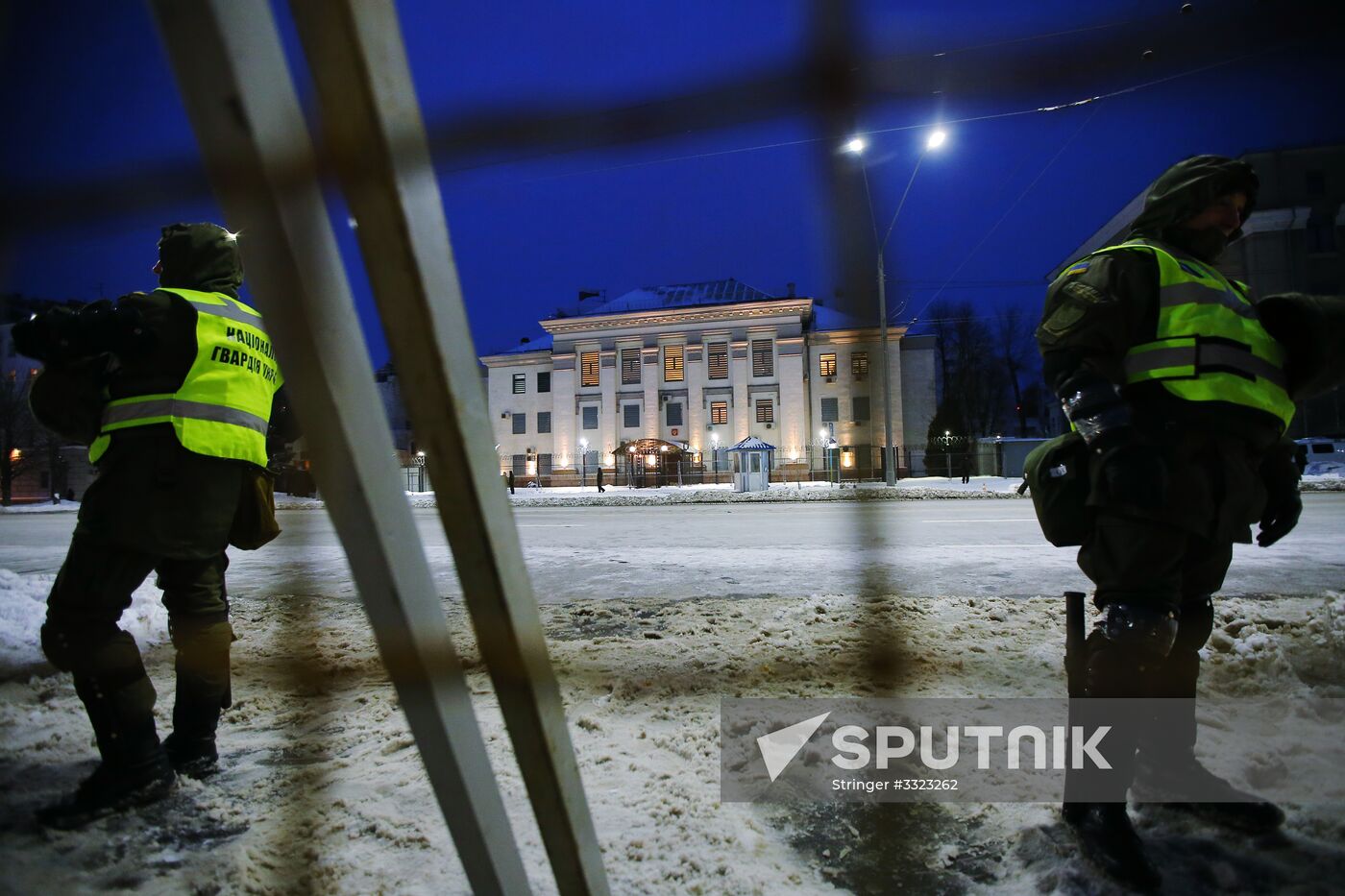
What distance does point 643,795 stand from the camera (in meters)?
1.58

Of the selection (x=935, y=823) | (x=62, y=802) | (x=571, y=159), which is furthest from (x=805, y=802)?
(x=62, y=802)

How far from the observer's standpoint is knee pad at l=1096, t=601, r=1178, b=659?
1.42m

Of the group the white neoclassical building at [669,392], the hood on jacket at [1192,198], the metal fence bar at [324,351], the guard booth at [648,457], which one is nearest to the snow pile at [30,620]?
the metal fence bar at [324,351]

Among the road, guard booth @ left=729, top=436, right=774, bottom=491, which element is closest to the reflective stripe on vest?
the road

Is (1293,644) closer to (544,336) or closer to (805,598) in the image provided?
(805,598)

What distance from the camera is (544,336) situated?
39844mm

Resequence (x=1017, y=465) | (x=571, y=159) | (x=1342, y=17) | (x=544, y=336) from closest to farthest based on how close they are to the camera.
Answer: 1. (x=1342, y=17)
2. (x=571, y=159)
3. (x=1017, y=465)
4. (x=544, y=336)

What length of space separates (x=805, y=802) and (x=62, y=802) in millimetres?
1905

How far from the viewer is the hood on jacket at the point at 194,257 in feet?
6.11

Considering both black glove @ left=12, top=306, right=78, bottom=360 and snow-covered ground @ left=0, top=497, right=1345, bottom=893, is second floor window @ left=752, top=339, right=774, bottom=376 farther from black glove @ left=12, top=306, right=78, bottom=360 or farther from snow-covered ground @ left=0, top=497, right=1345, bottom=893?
black glove @ left=12, top=306, right=78, bottom=360

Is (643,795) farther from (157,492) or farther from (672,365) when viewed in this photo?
(672,365)

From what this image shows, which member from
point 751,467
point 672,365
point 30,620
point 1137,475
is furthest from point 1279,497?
point 672,365

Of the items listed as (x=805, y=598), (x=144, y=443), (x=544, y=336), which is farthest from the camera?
(x=544, y=336)

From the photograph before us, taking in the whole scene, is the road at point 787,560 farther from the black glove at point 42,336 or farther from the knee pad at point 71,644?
the black glove at point 42,336
